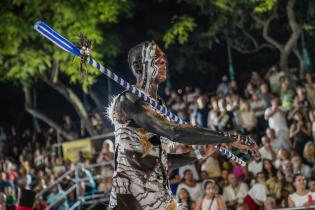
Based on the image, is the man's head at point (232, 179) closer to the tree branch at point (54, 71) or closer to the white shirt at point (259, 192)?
the white shirt at point (259, 192)

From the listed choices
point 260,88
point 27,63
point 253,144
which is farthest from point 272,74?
point 253,144

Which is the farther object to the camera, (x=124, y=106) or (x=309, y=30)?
(x=309, y=30)

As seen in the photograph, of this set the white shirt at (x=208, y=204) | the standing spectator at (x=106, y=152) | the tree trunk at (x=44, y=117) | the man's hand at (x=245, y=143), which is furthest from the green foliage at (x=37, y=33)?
the man's hand at (x=245, y=143)

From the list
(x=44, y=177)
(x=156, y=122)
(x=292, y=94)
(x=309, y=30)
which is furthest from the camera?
(x=309, y=30)

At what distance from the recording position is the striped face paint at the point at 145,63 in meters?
4.49

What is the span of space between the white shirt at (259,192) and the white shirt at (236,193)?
1.11 ft

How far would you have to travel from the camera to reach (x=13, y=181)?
50.4 feet

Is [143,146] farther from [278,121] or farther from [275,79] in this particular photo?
[275,79]

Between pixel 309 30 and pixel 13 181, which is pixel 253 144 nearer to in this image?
pixel 13 181

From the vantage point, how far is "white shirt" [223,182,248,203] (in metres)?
11.3

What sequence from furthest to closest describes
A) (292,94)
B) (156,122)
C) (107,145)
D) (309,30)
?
1. (309,30)
2. (107,145)
3. (292,94)
4. (156,122)

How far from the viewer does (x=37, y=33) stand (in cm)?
1482

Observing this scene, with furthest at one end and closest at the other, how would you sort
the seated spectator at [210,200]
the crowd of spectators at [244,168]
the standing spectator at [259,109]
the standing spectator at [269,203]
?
the standing spectator at [259,109] → the crowd of spectators at [244,168] → the standing spectator at [269,203] → the seated spectator at [210,200]

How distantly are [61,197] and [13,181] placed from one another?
3442mm
